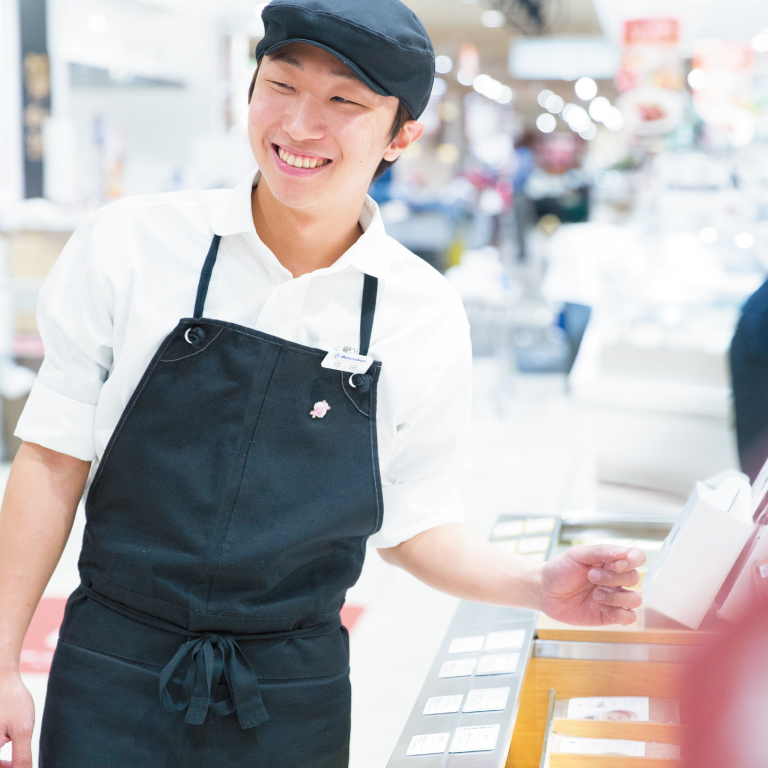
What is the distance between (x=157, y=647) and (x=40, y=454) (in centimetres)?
31

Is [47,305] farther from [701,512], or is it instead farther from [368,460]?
[701,512]

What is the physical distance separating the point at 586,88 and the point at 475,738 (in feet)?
70.4

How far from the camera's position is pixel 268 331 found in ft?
4.28

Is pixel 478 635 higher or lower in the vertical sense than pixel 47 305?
lower

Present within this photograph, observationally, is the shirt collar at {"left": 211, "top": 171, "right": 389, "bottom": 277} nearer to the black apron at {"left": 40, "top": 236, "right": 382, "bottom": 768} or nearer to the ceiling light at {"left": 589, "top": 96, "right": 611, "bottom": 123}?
the black apron at {"left": 40, "top": 236, "right": 382, "bottom": 768}

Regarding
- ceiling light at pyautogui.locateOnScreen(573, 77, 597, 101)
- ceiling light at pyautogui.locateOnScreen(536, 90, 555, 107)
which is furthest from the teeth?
ceiling light at pyautogui.locateOnScreen(536, 90, 555, 107)

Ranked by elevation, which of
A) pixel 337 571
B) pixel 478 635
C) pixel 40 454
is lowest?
→ pixel 478 635

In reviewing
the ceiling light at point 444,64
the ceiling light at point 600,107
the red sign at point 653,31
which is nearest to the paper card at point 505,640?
the red sign at point 653,31

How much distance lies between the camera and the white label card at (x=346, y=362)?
1.28 m

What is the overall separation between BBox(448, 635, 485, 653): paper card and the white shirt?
0.20 meters

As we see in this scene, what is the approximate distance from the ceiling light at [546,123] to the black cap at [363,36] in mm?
26651

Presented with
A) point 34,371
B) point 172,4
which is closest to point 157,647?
point 34,371

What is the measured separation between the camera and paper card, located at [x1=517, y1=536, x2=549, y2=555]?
67.8 inches

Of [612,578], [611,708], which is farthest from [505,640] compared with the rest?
[612,578]
